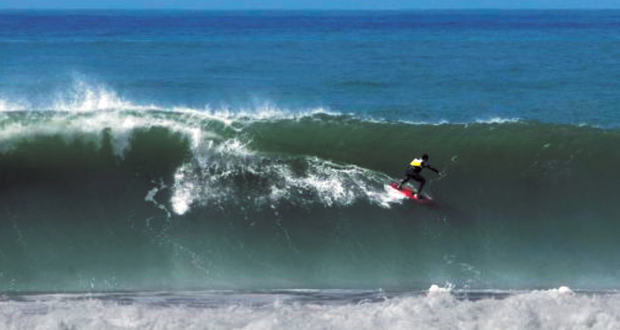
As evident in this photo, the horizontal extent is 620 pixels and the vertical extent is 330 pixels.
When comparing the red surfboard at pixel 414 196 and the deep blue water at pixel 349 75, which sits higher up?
the deep blue water at pixel 349 75

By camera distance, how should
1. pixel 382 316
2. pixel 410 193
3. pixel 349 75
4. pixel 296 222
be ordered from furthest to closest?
pixel 349 75
pixel 410 193
pixel 296 222
pixel 382 316

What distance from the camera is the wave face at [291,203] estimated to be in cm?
1602

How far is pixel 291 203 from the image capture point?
18156 mm

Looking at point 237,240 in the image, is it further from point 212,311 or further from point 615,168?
point 615,168

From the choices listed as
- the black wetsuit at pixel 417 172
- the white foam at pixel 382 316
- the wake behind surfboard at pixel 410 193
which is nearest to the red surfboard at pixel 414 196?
the wake behind surfboard at pixel 410 193

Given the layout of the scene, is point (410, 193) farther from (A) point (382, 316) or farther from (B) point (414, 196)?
(A) point (382, 316)

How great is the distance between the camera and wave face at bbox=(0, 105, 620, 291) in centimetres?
1602

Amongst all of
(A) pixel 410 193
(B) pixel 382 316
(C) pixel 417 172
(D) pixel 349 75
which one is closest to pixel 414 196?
(A) pixel 410 193

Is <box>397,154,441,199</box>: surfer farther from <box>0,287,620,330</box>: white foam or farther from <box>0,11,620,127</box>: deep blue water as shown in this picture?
<box>0,11,620,127</box>: deep blue water

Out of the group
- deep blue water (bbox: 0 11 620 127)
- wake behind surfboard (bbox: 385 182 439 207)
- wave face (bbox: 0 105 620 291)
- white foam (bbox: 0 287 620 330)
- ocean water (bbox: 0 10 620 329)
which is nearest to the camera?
white foam (bbox: 0 287 620 330)


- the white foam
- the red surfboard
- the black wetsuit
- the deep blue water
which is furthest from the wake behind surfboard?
the deep blue water

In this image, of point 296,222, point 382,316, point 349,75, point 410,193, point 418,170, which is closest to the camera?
point 382,316

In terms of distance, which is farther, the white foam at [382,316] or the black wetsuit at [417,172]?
the black wetsuit at [417,172]

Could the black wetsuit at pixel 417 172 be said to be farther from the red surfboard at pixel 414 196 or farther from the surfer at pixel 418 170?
the red surfboard at pixel 414 196
